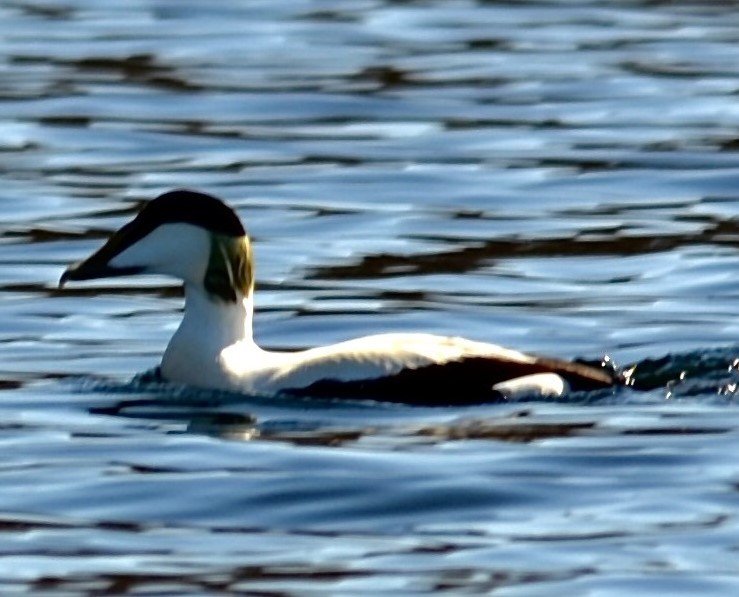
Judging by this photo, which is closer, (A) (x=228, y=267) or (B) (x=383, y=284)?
(A) (x=228, y=267)

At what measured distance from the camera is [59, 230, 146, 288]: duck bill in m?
12.2

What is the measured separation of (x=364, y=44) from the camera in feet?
80.4

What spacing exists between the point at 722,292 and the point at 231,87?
28.4ft

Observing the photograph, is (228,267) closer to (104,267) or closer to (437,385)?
(104,267)

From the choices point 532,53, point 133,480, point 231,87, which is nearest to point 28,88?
point 231,87

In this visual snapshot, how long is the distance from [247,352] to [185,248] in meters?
0.54

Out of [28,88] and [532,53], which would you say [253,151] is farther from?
[532,53]

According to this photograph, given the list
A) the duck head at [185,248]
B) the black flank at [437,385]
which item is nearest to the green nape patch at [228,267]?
the duck head at [185,248]

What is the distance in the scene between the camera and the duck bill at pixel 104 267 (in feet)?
40.0

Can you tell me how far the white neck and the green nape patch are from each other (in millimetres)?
34

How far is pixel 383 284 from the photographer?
1521 centimetres

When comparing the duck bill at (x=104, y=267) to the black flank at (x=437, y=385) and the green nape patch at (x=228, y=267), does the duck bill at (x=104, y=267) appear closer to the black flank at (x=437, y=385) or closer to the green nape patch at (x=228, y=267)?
the green nape patch at (x=228, y=267)

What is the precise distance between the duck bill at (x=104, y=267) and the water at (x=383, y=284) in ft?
1.79

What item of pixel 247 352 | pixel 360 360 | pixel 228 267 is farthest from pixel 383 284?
pixel 360 360
